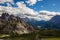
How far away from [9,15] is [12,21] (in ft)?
23.4

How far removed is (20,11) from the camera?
276 ft

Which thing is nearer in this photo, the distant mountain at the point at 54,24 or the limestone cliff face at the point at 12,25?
the limestone cliff face at the point at 12,25

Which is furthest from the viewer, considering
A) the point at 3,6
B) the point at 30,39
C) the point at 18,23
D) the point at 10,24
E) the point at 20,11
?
the point at 18,23

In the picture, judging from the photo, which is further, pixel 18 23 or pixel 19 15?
pixel 18 23

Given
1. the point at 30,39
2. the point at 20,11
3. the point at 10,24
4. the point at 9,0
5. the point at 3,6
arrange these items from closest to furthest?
the point at 30,39 → the point at 9,0 → the point at 3,6 → the point at 20,11 → the point at 10,24

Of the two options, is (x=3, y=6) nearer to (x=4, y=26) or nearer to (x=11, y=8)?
(x=11, y=8)

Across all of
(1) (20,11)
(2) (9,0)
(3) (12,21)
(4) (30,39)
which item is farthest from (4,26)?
(4) (30,39)

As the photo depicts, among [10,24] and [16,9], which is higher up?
[16,9]

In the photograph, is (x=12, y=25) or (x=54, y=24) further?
(x=54, y=24)

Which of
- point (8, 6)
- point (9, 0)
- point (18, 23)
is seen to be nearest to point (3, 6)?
point (8, 6)

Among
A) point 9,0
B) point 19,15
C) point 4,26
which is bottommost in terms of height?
point 4,26

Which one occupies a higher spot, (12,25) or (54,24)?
(12,25)

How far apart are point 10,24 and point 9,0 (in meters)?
21.2

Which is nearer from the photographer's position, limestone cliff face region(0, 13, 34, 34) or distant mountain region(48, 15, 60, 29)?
limestone cliff face region(0, 13, 34, 34)
